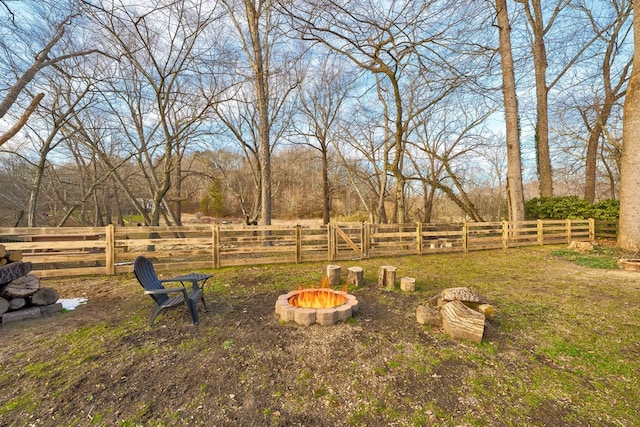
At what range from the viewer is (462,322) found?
3.18 meters

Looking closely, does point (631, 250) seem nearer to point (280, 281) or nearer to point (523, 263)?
point (523, 263)

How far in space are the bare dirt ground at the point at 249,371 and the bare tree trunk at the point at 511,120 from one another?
31.6 feet

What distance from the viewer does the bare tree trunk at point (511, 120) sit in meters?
10.7

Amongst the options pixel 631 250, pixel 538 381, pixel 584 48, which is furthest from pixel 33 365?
pixel 584 48

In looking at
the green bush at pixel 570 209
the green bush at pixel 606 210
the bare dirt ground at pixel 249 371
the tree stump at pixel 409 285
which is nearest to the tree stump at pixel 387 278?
the tree stump at pixel 409 285

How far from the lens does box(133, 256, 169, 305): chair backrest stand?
3433 millimetres

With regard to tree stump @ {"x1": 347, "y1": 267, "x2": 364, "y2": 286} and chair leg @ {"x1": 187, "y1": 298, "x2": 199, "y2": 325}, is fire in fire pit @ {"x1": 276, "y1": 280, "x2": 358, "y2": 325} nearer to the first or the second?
chair leg @ {"x1": 187, "y1": 298, "x2": 199, "y2": 325}

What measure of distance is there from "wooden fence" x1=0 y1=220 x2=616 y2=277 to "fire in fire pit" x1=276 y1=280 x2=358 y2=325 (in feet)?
11.8

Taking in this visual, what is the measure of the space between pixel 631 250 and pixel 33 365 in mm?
14973

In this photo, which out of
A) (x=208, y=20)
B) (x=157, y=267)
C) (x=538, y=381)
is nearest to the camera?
(x=538, y=381)

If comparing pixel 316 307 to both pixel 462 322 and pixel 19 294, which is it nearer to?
pixel 462 322

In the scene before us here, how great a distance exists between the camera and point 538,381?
2.41 meters

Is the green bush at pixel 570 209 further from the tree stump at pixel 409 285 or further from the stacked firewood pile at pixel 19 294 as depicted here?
the stacked firewood pile at pixel 19 294

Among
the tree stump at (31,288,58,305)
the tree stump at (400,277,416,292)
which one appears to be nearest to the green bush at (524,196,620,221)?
the tree stump at (400,277,416,292)
